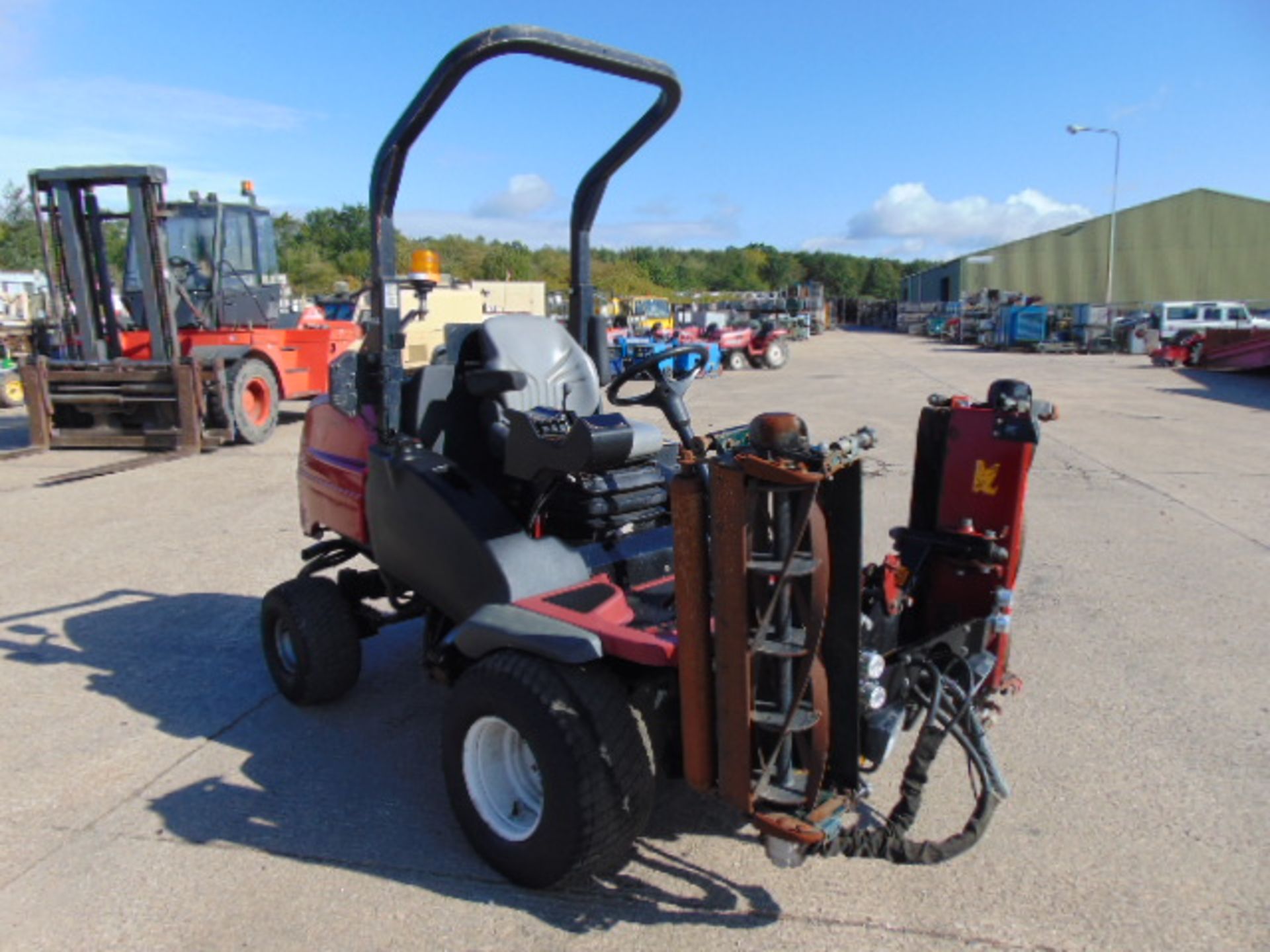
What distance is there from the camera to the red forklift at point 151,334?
9.99 m

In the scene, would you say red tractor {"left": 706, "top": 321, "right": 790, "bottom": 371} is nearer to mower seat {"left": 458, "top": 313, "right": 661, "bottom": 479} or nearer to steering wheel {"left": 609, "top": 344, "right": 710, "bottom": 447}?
mower seat {"left": 458, "top": 313, "right": 661, "bottom": 479}

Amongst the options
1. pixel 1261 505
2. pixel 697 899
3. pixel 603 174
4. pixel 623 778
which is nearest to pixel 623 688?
pixel 623 778

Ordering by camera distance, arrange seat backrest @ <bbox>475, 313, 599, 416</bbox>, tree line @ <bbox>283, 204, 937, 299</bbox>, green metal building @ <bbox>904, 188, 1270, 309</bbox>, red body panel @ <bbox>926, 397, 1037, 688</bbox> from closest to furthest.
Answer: red body panel @ <bbox>926, 397, 1037, 688</bbox>
seat backrest @ <bbox>475, 313, 599, 416</bbox>
green metal building @ <bbox>904, 188, 1270, 309</bbox>
tree line @ <bbox>283, 204, 937, 299</bbox>

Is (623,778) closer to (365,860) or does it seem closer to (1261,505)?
Result: (365,860)

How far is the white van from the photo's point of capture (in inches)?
1035

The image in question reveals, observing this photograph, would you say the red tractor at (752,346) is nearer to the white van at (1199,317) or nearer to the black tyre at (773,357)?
the black tyre at (773,357)

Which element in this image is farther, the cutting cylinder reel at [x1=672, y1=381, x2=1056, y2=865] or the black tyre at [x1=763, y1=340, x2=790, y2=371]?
the black tyre at [x1=763, y1=340, x2=790, y2=371]

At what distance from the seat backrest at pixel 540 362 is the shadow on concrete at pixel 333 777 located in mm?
1394

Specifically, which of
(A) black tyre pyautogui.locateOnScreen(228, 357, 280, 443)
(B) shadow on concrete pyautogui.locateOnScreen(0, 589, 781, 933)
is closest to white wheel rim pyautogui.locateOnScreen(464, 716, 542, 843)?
(B) shadow on concrete pyautogui.locateOnScreen(0, 589, 781, 933)

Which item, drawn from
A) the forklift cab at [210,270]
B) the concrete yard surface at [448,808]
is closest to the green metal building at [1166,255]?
the forklift cab at [210,270]

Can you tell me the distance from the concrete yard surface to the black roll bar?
55.9 inches

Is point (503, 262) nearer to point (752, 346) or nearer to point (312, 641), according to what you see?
point (752, 346)

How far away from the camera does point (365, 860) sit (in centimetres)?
281

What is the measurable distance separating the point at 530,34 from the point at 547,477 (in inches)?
53.7
